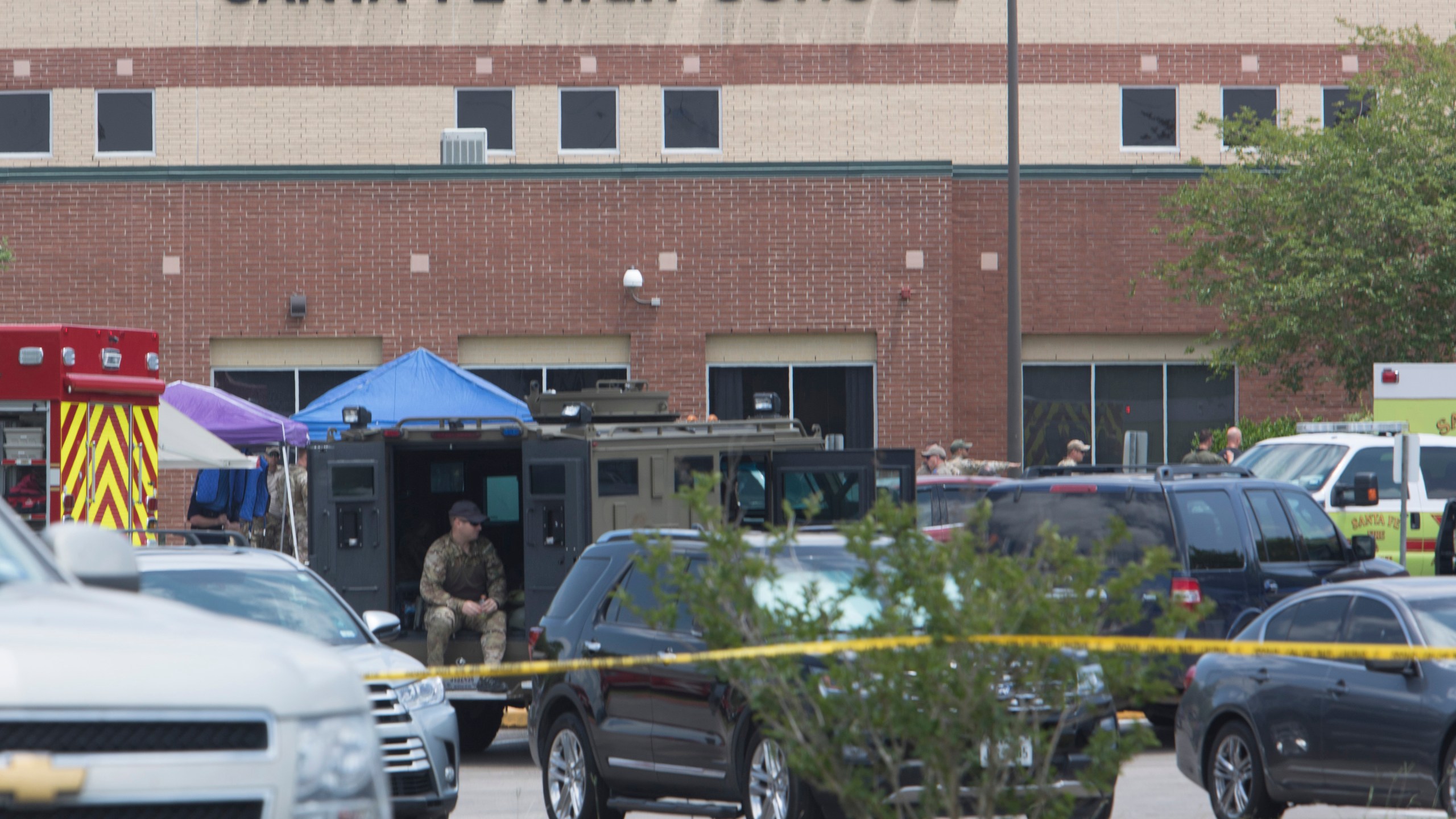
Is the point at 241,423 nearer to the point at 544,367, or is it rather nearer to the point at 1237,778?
the point at 544,367

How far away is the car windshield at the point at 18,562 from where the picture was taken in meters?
4.60

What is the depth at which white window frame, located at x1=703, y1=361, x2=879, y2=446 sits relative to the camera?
27547mm

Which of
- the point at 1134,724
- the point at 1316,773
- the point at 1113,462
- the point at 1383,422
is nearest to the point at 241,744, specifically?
the point at 1134,724

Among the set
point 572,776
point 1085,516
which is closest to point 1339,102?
point 1085,516

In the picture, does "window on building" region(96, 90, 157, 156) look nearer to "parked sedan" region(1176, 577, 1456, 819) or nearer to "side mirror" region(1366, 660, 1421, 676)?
"parked sedan" region(1176, 577, 1456, 819)

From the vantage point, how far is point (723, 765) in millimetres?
8961

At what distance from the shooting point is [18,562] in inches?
186

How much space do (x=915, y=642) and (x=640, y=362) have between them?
21.4m

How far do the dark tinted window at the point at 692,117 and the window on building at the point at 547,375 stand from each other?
12.8 ft

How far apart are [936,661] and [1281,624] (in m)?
5.14

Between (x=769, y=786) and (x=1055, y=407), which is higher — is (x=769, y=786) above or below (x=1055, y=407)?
below

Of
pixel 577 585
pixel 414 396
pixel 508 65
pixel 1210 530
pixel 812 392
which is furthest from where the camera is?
pixel 508 65

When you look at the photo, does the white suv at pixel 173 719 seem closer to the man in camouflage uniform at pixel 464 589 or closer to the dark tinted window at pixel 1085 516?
the man in camouflage uniform at pixel 464 589

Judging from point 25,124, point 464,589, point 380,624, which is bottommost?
point 464,589
